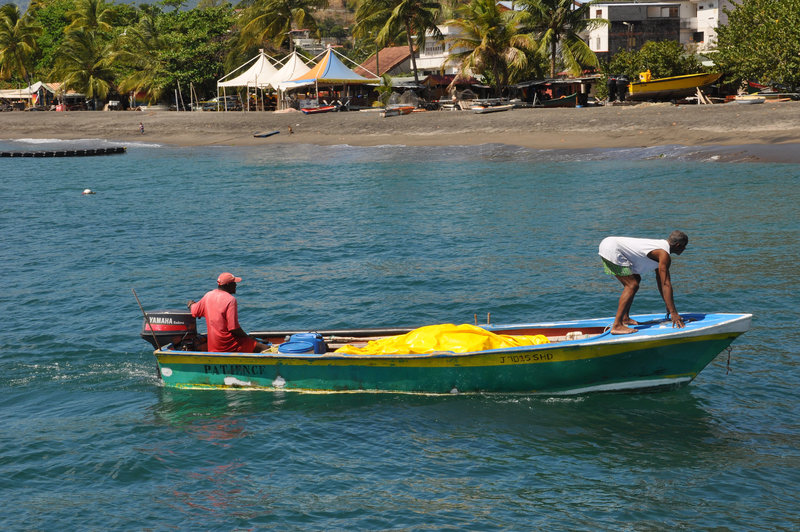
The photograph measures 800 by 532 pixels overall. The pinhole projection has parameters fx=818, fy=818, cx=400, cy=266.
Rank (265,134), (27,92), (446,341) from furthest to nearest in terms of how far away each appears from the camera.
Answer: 1. (27,92)
2. (265,134)
3. (446,341)

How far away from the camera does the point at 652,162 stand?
37281 mm

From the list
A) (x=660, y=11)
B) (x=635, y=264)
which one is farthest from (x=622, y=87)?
(x=635, y=264)

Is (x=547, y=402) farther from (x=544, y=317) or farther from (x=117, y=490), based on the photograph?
(x=117, y=490)

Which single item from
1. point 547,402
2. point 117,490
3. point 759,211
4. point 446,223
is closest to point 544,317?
point 547,402

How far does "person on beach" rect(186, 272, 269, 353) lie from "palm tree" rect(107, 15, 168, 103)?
60.1 m

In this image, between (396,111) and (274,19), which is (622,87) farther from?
(274,19)

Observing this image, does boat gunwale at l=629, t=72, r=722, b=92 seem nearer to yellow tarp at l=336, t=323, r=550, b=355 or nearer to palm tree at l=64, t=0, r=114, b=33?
yellow tarp at l=336, t=323, r=550, b=355

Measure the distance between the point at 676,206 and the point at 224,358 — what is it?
19.2 metres

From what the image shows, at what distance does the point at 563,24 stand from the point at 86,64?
157 feet

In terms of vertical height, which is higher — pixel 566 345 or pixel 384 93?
pixel 384 93

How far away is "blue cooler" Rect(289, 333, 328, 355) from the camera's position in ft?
41.3

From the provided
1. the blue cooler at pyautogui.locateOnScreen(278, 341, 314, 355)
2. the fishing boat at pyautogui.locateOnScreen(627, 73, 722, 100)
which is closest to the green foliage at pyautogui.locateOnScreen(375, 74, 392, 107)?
the fishing boat at pyautogui.locateOnScreen(627, 73, 722, 100)

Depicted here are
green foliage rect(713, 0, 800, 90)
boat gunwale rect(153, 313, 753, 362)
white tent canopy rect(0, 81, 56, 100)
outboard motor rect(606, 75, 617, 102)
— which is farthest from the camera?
white tent canopy rect(0, 81, 56, 100)

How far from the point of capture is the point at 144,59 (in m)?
71.2
